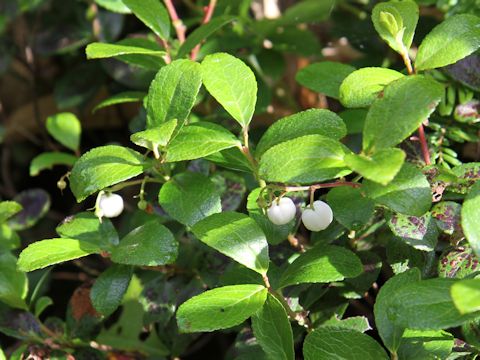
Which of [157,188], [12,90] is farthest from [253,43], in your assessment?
[12,90]

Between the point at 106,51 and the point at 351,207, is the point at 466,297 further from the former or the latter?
the point at 106,51

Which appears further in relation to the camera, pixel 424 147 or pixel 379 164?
pixel 424 147

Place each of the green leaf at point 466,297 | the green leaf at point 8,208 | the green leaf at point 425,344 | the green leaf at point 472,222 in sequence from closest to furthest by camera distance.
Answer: the green leaf at point 466,297 < the green leaf at point 472,222 < the green leaf at point 425,344 < the green leaf at point 8,208

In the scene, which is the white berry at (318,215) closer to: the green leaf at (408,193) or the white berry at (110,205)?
the green leaf at (408,193)

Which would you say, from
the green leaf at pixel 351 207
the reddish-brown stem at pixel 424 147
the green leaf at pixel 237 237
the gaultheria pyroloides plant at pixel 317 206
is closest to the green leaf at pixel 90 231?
the gaultheria pyroloides plant at pixel 317 206

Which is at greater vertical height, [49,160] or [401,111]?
[401,111]

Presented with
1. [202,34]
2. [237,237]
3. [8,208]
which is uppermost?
[202,34]

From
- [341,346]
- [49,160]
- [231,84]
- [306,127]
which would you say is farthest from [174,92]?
[49,160]
